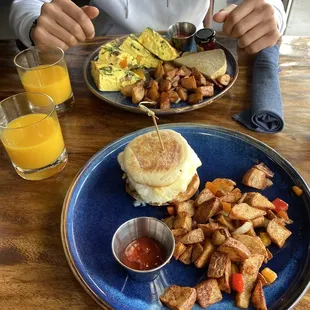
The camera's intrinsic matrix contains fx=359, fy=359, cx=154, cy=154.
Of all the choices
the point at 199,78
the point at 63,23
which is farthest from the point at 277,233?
the point at 63,23

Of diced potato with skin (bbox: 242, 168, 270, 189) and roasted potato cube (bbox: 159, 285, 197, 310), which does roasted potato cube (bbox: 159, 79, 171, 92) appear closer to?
diced potato with skin (bbox: 242, 168, 270, 189)

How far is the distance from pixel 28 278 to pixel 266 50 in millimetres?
1615

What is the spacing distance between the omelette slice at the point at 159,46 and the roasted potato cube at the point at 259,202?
1026mm

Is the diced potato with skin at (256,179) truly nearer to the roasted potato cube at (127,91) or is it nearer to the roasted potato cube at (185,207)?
the roasted potato cube at (185,207)

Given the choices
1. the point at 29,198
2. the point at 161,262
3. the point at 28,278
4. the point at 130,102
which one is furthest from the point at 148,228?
the point at 130,102

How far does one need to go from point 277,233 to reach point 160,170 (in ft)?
1.47

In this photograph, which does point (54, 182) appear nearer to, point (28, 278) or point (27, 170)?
point (27, 170)

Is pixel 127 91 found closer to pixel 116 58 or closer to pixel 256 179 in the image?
pixel 116 58

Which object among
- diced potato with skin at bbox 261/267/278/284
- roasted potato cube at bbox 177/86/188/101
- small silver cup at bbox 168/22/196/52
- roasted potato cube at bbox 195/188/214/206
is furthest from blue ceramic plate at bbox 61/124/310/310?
small silver cup at bbox 168/22/196/52

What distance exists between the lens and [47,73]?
1.67 metres

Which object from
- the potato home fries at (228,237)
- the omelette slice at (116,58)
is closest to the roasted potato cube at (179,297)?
the potato home fries at (228,237)

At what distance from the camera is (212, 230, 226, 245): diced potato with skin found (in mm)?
1152

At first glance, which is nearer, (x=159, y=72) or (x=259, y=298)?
(x=259, y=298)

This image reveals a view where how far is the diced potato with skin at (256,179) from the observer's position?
53.4 inches
